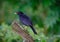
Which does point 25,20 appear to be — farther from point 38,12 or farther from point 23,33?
point 38,12

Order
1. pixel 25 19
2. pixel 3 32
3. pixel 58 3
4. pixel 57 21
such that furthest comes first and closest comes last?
pixel 58 3, pixel 57 21, pixel 25 19, pixel 3 32

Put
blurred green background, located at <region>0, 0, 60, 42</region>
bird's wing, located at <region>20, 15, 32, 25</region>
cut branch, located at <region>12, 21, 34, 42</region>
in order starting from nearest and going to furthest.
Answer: cut branch, located at <region>12, 21, 34, 42</region> → bird's wing, located at <region>20, 15, 32, 25</region> → blurred green background, located at <region>0, 0, 60, 42</region>

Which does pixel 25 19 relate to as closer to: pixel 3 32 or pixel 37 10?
pixel 3 32

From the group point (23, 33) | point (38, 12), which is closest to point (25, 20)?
point (23, 33)

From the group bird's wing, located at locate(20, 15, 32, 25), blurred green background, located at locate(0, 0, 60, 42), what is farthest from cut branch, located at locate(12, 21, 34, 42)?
blurred green background, located at locate(0, 0, 60, 42)

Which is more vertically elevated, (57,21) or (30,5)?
(30,5)

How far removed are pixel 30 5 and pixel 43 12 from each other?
1.29 feet

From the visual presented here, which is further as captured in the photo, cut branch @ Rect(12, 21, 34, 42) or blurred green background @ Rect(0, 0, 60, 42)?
blurred green background @ Rect(0, 0, 60, 42)

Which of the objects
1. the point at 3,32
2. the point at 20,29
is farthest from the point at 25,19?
the point at 20,29

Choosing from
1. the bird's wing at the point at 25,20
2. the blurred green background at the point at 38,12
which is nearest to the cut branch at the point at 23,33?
the bird's wing at the point at 25,20

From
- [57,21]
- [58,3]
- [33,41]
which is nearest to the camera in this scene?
[33,41]

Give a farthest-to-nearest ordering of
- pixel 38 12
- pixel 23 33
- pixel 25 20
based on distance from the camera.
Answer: pixel 38 12 → pixel 25 20 → pixel 23 33

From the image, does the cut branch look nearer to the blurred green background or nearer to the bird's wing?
the bird's wing

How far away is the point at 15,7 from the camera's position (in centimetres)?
895
